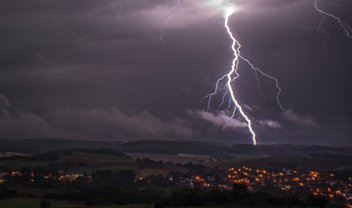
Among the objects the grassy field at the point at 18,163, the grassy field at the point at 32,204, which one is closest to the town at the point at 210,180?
the grassy field at the point at 18,163

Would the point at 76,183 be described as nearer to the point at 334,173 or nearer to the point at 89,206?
the point at 89,206

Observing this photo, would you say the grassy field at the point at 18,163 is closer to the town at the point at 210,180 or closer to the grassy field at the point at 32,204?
the town at the point at 210,180

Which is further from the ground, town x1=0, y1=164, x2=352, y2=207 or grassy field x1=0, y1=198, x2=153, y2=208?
town x1=0, y1=164, x2=352, y2=207

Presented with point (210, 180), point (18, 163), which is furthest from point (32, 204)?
point (18, 163)

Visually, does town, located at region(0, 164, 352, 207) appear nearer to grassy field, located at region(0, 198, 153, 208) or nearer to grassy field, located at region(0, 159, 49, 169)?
grassy field, located at region(0, 159, 49, 169)

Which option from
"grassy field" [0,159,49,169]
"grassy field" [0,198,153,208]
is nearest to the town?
"grassy field" [0,159,49,169]

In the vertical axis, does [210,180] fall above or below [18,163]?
below

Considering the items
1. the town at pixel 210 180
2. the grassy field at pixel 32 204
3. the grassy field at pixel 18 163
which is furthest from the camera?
the grassy field at pixel 18 163

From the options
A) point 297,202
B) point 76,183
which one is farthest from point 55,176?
point 297,202

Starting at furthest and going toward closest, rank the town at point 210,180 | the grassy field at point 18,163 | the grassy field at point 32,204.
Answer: the grassy field at point 18,163, the town at point 210,180, the grassy field at point 32,204

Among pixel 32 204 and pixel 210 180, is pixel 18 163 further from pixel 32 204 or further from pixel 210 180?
pixel 32 204

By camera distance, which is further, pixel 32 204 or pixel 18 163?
pixel 18 163
